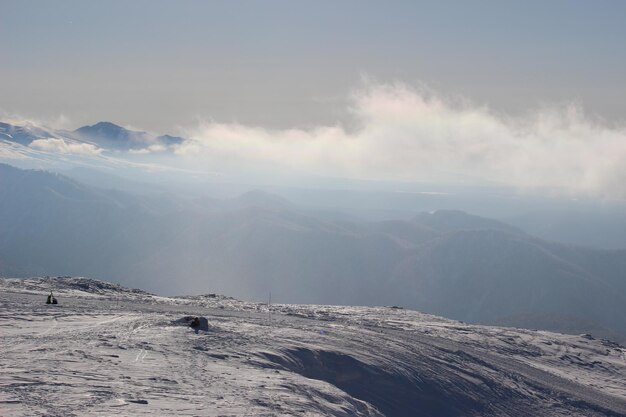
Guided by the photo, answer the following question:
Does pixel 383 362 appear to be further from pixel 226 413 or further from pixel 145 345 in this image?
pixel 226 413

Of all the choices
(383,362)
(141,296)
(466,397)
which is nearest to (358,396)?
(383,362)

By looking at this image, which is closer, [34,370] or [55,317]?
[34,370]

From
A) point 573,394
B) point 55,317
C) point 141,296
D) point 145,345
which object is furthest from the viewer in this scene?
point 141,296

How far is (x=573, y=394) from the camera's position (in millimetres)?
46656

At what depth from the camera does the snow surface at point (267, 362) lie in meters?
25.8

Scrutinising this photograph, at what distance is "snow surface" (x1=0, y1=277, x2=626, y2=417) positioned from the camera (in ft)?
84.5

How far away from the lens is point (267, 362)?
34906 mm

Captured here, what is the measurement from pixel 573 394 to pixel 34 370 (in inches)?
1490

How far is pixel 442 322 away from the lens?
66188 mm

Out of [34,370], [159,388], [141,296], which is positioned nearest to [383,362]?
[159,388]

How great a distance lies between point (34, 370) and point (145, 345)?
7.77 m

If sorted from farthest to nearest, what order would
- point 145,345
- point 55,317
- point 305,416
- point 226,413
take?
point 55,317, point 145,345, point 305,416, point 226,413

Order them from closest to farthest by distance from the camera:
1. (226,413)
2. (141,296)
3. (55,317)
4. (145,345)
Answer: (226,413) → (145,345) → (55,317) → (141,296)

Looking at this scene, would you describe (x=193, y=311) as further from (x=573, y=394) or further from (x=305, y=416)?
(x=573, y=394)
